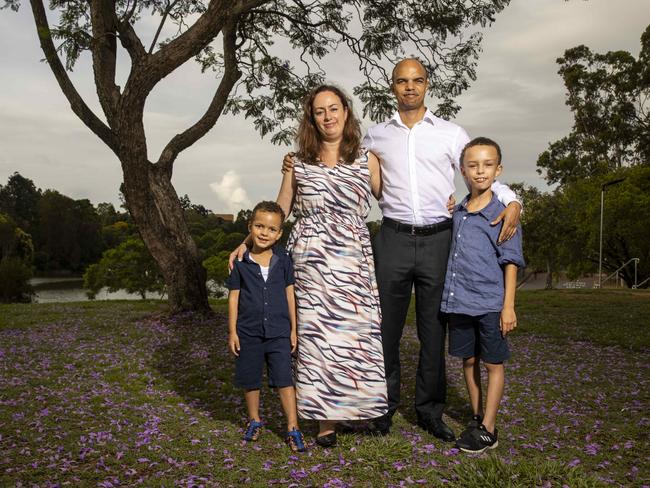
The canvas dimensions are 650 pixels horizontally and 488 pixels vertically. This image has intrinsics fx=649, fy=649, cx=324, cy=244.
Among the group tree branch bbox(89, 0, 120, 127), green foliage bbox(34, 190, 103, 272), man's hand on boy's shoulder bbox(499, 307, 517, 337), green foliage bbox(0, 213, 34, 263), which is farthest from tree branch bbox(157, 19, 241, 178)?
green foliage bbox(34, 190, 103, 272)

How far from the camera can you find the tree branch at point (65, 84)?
12.9 meters

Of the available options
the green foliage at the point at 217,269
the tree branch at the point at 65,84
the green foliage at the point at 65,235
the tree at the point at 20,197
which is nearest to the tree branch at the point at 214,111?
the tree branch at the point at 65,84

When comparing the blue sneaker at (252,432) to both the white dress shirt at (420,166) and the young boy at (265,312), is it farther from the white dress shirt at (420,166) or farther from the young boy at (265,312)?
the white dress shirt at (420,166)

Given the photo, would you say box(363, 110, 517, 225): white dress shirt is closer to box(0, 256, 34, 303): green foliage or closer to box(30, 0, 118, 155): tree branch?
box(30, 0, 118, 155): tree branch

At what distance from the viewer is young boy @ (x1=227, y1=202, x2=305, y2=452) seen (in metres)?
4.86

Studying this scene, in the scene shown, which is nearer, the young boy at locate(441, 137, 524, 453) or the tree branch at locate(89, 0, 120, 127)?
the young boy at locate(441, 137, 524, 453)

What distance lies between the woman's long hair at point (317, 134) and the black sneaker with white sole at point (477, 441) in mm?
2275

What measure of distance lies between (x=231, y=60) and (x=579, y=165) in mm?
35625

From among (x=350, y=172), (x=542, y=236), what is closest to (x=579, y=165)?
(x=542, y=236)

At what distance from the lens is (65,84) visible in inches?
520

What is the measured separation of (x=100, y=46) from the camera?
41.9 ft

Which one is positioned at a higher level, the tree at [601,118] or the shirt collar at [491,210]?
the tree at [601,118]

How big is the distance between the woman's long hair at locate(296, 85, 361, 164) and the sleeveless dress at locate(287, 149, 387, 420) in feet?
0.24

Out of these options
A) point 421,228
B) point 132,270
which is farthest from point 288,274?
point 132,270
